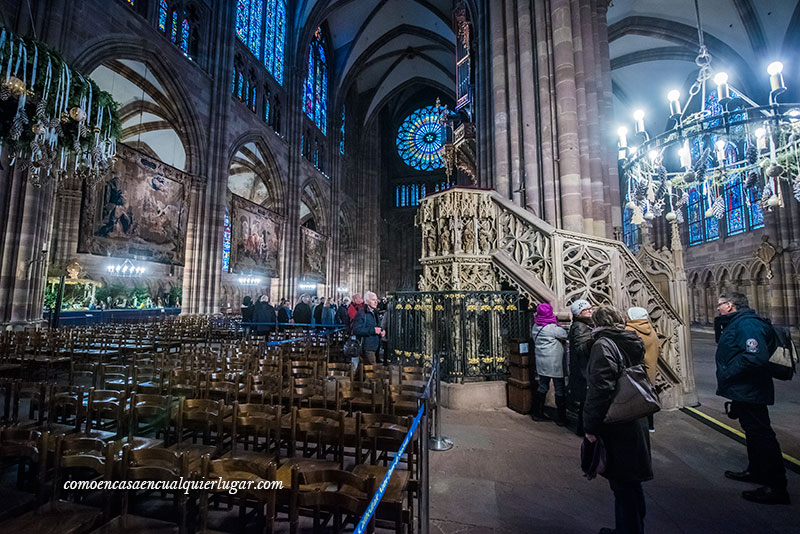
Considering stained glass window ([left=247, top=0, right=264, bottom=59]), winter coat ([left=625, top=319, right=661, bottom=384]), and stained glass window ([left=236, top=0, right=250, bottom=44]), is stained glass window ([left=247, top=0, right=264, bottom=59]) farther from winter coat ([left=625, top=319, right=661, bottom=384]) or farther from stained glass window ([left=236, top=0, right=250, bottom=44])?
winter coat ([left=625, top=319, right=661, bottom=384])

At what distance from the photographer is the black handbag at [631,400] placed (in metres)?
1.86

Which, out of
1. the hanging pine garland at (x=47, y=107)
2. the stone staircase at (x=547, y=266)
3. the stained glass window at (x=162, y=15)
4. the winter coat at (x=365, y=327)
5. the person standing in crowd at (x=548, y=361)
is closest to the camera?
the hanging pine garland at (x=47, y=107)

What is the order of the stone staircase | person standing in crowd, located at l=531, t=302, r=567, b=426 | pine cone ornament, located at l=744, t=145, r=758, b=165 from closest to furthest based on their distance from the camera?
1. person standing in crowd, located at l=531, t=302, r=567, b=426
2. the stone staircase
3. pine cone ornament, located at l=744, t=145, r=758, b=165

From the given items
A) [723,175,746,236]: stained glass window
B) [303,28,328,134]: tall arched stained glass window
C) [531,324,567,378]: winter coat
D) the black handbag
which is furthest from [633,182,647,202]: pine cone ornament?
[303,28,328,134]: tall arched stained glass window

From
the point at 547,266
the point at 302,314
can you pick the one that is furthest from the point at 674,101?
the point at 302,314

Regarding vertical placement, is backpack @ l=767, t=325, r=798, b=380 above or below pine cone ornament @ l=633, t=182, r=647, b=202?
below

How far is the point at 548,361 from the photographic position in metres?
4.22

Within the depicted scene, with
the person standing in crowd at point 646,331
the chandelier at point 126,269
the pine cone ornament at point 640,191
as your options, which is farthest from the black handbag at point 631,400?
the chandelier at point 126,269

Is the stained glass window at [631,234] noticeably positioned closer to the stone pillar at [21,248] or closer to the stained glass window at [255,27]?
the stained glass window at [255,27]

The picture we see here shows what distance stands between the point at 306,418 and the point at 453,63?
29724 mm

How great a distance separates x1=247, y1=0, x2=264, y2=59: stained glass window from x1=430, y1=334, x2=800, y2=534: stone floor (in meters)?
20.0

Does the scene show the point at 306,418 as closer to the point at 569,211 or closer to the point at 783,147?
the point at 569,211

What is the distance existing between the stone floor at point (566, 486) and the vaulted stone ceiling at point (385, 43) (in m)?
23.7

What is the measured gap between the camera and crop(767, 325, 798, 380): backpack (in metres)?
2.65
